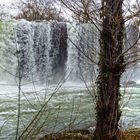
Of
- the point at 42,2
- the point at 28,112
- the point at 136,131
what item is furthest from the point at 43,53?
the point at 42,2

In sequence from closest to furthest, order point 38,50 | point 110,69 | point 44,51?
point 110,69, point 38,50, point 44,51

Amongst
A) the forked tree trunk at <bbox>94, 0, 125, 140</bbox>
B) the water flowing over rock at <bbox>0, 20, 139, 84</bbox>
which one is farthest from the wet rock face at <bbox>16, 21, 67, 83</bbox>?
the forked tree trunk at <bbox>94, 0, 125, 140</bbox>

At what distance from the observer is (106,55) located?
4.00m

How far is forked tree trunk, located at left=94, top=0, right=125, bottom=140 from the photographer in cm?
387

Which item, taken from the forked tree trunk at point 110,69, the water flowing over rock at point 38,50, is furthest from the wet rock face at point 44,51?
the forked tree trunk at point 110,69

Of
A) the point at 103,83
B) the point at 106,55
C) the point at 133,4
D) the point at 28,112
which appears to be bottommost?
the point at 28,112

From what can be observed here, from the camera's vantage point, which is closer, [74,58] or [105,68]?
[105,68]

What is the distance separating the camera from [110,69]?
13.1ft

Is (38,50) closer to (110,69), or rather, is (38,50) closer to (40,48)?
(40,48)

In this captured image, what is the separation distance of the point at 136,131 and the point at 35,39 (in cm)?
1483

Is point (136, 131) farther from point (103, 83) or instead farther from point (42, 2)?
point (42, 2)

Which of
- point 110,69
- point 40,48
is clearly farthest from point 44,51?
point 110,69

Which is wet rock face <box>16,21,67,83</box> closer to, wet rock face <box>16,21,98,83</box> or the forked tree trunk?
wet rock face <box>16,21,98,83</box>

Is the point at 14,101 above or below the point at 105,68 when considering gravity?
below
